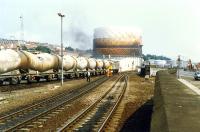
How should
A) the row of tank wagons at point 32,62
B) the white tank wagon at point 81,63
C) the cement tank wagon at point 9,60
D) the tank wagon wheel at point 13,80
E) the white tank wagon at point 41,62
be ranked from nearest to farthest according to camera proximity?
the cement tank wagon at point 9,60 → the row of tank wagons at point 32,62 → the tank wagon wheel at point 13,80 → the white tank wagon at point 41,62 → the white tank wagon at point 81,63

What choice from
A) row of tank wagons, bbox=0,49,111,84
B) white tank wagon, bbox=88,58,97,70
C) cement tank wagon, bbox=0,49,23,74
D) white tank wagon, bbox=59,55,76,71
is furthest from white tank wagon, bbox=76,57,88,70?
cement tank wagon, bbox=0,49,23,74

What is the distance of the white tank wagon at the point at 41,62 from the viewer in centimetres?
4103

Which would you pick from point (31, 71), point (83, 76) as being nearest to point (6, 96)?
point (31, 71)

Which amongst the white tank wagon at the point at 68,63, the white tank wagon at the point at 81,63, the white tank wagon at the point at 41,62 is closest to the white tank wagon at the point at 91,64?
the white tank wagon at the point at 81,63

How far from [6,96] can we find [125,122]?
1491 centimetres

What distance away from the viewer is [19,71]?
39219mm

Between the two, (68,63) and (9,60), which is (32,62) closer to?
(9,60)

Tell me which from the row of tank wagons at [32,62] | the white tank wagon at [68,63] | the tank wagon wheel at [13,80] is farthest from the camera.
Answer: the white tank wagon at [68,63]

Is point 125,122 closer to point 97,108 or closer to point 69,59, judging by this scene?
point 97,108

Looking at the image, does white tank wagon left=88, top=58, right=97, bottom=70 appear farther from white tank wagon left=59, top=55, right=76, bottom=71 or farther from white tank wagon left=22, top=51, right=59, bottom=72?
white tank wagon left=22, top=51, right=59, bottom=72

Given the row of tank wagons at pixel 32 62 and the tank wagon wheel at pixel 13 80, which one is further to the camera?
the tank wagon wheel at pixel 13 80

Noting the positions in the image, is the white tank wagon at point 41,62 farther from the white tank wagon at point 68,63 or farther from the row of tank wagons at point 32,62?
the white tank wagon at point 68,63

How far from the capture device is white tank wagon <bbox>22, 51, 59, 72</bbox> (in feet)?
135

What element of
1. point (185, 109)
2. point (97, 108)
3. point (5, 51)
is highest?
point (5, 51)
